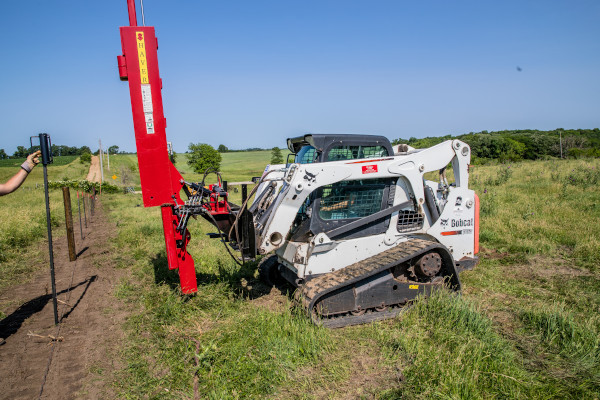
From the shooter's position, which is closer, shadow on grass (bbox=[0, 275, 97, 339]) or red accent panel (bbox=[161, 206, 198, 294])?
red accent panel (bbox=[161, 206, 198, 294])

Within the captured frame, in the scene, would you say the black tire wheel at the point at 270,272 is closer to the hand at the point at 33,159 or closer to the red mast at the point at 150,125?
the red mast at the point at 150,125

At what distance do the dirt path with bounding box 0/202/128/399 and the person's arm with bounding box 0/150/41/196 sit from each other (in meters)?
1.97

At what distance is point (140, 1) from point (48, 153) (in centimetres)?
231

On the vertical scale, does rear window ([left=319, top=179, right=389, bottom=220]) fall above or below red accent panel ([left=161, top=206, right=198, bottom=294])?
above

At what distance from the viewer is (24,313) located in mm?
5891

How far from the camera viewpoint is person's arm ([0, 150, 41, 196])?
4.27 m

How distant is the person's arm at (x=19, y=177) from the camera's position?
427 cm

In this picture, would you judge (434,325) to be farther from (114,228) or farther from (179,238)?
(114,228)

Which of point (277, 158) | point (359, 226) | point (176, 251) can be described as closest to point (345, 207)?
point (359, 226)

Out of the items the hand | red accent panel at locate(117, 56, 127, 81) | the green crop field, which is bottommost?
the green crop field

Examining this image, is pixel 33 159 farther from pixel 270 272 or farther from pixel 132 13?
pixel 270 272

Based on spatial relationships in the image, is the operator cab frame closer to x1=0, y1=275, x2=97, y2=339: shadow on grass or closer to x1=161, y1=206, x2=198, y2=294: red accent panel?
x1=161, y1=206, x2=198, y2=294: red accent panel

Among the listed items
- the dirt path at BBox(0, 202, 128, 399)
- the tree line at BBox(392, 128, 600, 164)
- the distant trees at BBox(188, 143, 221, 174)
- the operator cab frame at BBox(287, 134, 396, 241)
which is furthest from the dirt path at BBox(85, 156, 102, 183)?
the operator cab frame at BBox(287, 134, 396, 241)

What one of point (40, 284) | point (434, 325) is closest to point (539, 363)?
point (434, 325)
